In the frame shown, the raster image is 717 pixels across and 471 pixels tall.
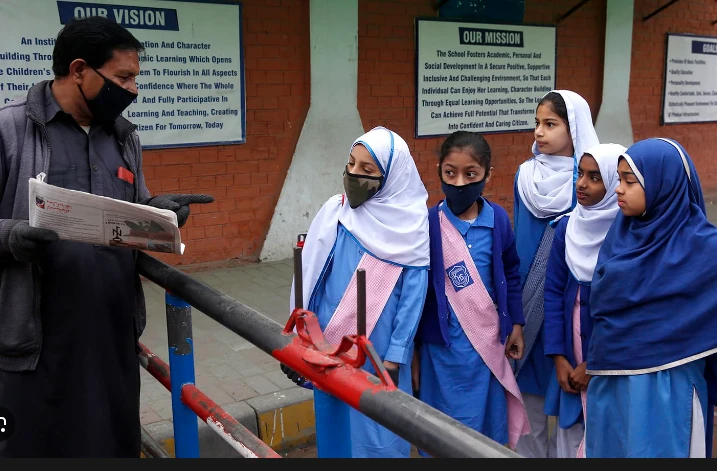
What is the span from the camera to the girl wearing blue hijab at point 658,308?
7.16 ft

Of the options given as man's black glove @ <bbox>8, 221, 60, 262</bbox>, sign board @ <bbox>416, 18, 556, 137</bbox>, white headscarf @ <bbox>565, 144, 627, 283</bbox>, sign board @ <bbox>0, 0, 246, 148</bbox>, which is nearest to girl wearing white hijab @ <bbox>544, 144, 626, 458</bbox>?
white headscarf @ <bbox>565, 144, 627, 283</bbox>

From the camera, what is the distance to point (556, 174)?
296 cm

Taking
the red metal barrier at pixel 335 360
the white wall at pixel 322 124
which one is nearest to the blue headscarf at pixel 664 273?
the red metal barrier at pixel 335 360

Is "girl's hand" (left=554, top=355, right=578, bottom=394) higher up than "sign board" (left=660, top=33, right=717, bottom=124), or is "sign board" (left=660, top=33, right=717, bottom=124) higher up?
"sign board" (left=660, top=33, right=717, bottom=124)

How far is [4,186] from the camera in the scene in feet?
5.97

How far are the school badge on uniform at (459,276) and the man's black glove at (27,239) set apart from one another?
137 centimetres

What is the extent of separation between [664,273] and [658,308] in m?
0.12

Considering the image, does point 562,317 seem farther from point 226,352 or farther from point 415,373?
point 226,352

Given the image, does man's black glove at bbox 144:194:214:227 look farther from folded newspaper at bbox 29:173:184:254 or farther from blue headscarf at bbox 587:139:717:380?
blue headscarf at bbox 587:139:717:380

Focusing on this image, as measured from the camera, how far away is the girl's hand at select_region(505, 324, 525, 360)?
103 inches

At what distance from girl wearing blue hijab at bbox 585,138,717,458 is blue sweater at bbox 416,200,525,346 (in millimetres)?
340

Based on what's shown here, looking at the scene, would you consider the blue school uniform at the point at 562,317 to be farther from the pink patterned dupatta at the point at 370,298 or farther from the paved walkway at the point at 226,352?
the paved walkway at the point at 226,352

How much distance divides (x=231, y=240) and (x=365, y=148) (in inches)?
150
